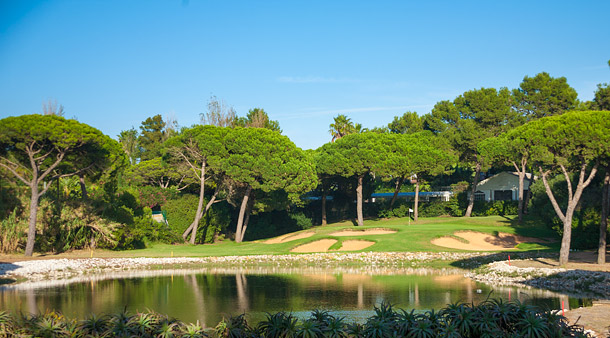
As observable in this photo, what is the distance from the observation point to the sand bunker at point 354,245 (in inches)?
1487

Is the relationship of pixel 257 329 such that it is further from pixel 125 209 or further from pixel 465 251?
pixel 125 209

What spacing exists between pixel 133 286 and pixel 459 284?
13.6 m

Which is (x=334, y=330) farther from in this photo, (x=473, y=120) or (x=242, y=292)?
(x=473, y=120)

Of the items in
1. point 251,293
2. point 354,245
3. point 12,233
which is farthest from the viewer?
point 354,245

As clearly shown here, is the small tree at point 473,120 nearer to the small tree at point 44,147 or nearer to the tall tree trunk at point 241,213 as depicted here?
the tall tree trunk at point 241,213

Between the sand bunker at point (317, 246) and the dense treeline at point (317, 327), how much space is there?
88.7 ft

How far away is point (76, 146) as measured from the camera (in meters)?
32.8

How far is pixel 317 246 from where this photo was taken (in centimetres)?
3884

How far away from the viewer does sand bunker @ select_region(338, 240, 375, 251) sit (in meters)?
37.8

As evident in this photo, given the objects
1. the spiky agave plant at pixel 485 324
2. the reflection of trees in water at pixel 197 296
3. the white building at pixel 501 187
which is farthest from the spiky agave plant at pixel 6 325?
the white building at pixel 501 187

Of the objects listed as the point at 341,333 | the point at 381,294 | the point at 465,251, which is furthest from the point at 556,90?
the point at 341,333

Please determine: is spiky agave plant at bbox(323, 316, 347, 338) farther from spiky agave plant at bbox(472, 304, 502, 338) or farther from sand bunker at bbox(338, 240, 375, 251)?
sand bunker at bbox(338, 240, 375, 251)

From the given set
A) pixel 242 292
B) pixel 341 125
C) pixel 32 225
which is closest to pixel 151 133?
pixel 341 125

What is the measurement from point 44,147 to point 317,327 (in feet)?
89.8
